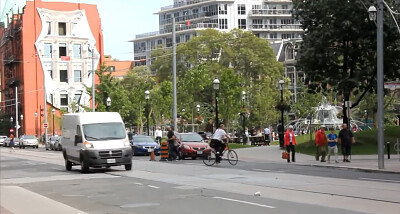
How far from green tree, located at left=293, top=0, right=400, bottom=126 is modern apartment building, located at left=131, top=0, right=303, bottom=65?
300 feet

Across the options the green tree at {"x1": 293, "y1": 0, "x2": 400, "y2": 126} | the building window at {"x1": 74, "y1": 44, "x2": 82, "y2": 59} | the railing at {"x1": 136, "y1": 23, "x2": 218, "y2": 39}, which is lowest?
the green tree at {"x1": 293, "y1": 0, "x2": 400, "y2": 126}

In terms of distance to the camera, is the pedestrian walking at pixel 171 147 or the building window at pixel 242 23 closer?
the pedestrian walking at pixel 171 147

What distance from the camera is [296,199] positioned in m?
15.4

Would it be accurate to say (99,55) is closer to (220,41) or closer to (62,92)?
(62,92)

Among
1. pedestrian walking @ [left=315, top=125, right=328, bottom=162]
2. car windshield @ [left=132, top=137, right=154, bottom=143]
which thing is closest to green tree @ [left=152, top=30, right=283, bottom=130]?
car windshield @ [left=132, top=137, right=154, bottom=143]

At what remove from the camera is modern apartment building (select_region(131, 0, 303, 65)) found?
137625 mm

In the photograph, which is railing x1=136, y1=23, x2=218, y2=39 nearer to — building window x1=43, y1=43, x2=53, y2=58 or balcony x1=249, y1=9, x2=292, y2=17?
balcony x1=249, y1=9, x2=292, y2=17

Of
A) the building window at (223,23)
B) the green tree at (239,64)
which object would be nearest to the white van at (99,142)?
the green tree at (239,64)

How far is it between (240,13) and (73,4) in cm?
4982

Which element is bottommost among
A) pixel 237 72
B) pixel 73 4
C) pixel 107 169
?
pixel 107 169

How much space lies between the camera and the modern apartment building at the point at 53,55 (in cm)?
9644

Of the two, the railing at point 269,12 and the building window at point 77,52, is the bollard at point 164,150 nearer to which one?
the building window at point 77,52

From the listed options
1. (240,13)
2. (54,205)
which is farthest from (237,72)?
(54,205)

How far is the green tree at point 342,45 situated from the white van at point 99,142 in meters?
18.3
